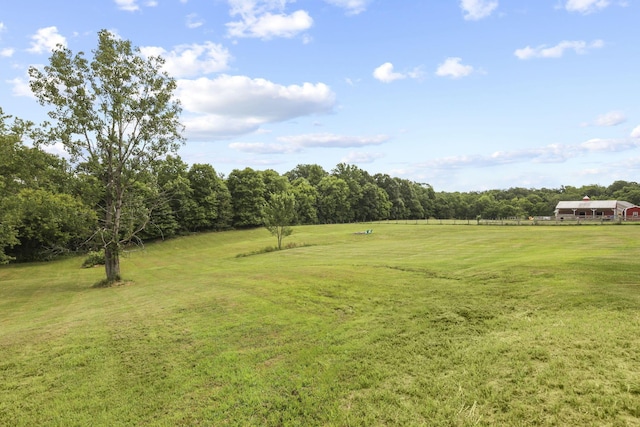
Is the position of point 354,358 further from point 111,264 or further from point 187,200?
point 187,200

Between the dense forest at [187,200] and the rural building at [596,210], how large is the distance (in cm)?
1947

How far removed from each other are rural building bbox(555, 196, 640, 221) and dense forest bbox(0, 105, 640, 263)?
63.9ft

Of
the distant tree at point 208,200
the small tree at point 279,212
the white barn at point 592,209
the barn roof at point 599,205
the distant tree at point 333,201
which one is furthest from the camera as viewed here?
the distant tree at point 333,201

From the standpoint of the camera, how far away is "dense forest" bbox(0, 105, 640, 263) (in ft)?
71.3

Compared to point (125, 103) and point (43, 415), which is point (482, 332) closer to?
point (43, 415)

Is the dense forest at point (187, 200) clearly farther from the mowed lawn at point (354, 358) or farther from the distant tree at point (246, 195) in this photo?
the mowed lawn at point (354, 358)

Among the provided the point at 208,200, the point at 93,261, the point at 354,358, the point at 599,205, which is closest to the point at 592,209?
the point at 599,205

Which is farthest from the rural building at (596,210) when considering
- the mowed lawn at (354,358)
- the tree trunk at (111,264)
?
the tree trunk at (111,264)

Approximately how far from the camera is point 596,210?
229 ft

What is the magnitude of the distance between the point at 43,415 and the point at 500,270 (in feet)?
43.9

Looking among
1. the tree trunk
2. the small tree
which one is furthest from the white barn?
the tree trunk

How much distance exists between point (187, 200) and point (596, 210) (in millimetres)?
79866

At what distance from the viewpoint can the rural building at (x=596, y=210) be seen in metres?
67.1

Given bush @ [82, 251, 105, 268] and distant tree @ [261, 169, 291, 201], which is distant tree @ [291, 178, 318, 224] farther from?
bush @ [82, 251, 105, 268]
